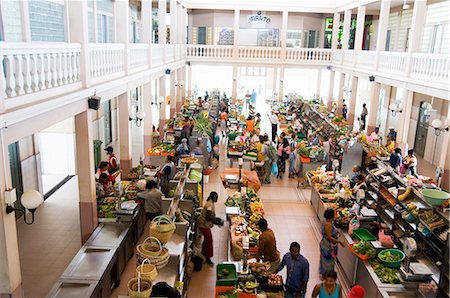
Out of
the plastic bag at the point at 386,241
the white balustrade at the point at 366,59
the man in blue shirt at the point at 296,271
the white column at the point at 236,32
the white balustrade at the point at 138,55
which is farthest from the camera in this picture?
the white column at the point at 236,32

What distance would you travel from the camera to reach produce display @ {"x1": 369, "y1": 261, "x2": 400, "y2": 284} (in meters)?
8.20

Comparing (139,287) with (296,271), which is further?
(296,271)

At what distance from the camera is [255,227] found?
10172 mm

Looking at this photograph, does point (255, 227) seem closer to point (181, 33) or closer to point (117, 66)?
point (117, 66)

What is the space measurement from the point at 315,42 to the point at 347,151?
1857 cm

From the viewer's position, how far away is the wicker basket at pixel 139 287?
6266 millimetres

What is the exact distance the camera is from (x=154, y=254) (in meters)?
7.46

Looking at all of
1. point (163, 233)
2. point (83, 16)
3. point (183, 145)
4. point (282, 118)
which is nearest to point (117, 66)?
point (83, 16)

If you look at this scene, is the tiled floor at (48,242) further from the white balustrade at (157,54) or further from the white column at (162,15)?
the white column at (162,15)

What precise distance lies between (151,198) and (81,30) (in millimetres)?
4461

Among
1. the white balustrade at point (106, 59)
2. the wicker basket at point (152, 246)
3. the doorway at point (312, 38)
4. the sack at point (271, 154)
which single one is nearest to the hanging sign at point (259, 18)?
the doorway at point (312, 38)

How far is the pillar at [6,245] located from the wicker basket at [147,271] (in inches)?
72.9

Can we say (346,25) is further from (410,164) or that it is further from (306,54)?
(410,164)

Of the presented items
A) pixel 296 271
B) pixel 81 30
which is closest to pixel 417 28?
pixel 296 271
